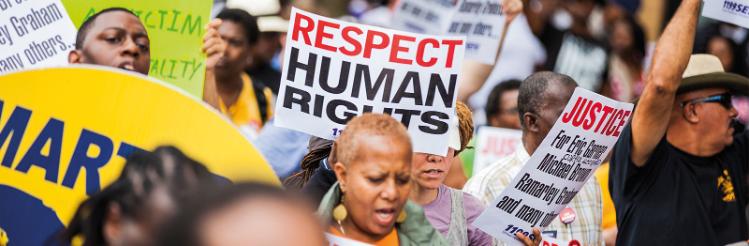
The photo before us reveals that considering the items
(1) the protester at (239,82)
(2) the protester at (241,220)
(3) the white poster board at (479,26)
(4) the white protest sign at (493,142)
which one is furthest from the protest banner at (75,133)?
(4) the white protest sign at (493,142)

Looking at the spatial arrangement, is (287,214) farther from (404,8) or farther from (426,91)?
(404,8)

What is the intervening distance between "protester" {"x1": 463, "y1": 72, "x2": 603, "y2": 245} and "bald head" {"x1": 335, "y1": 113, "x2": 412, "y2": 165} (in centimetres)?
180

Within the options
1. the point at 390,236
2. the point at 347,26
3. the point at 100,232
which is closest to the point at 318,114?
the point at 347,26

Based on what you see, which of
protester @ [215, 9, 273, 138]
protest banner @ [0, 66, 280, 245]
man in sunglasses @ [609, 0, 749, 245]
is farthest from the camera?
protester @ [215, 9, 273, 138]

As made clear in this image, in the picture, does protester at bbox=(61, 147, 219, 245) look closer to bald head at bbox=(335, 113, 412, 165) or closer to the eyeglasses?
bald head at bbox=(335, 113, 412, 165)

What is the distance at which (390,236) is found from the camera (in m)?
4.10

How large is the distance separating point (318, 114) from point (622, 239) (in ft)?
5.61

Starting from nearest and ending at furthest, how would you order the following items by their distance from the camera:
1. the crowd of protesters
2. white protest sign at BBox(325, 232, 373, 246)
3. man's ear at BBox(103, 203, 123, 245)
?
the crowd of protesters < man's ear at BBox(103, 203, 123, 245) < white protest sign at BBox(325, 232, 373, 246)

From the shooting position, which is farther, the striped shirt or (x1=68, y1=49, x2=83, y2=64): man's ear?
the striped shirt

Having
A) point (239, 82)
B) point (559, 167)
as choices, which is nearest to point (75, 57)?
point (559, 167)

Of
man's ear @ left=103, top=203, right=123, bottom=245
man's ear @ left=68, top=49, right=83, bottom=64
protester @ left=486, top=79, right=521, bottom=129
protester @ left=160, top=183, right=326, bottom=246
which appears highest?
protester @ left=160, top=183, right=326, bottom=246

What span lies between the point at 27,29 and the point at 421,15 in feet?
15.0

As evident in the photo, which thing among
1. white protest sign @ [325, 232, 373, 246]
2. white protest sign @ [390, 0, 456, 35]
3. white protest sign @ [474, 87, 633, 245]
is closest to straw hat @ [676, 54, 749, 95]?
white protest sign @ [474, 87, 633, 245]

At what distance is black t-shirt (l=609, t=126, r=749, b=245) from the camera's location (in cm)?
562
